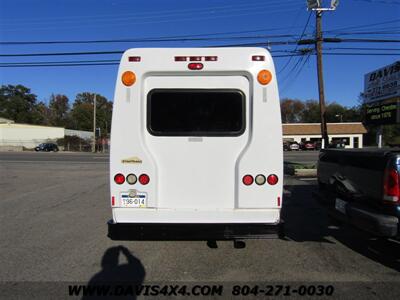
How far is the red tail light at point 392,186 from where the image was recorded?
17.0 feet

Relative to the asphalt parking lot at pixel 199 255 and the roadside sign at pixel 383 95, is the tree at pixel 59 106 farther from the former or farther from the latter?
the asphalt parking lot at pixel 199 255

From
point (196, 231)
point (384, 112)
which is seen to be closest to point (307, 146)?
point (384, 112)

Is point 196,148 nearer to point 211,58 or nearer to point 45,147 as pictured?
point 211,58

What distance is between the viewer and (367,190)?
580cm

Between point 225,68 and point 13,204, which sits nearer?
point 225,68

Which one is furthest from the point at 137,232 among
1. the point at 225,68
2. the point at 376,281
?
the point at 376,281

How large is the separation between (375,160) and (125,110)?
322 cm

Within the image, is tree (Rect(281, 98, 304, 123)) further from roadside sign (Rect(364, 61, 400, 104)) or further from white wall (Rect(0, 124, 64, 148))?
roadside sign (Rect(364, 61, 400, 104))

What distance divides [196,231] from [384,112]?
45.9 ft

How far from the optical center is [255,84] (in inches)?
227

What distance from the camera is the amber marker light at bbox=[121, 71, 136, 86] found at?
18.9 feet

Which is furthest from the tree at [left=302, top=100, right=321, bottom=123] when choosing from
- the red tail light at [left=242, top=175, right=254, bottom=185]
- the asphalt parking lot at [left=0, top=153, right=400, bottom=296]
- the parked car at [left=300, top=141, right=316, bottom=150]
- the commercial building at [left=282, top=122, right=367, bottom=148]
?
the red tail light at [left=242, top=175, right=254, bottom=185]

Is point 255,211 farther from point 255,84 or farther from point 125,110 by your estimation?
point 125,110

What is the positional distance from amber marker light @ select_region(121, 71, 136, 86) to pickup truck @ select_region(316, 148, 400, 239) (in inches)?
126
